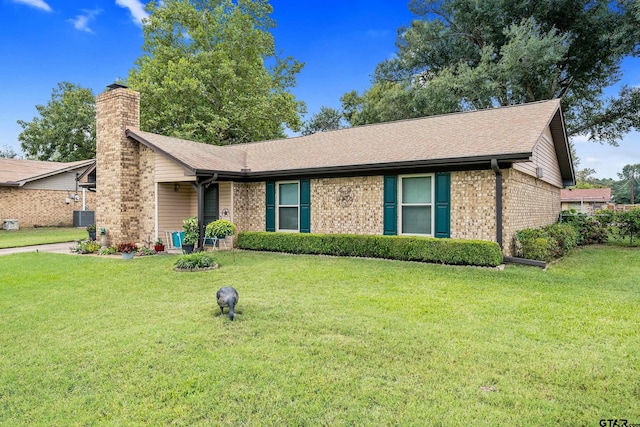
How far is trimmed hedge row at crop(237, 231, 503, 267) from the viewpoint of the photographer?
330 inches

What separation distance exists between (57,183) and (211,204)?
49.7ft

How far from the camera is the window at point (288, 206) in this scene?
A: 11.9 m

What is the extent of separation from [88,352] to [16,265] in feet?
24.7

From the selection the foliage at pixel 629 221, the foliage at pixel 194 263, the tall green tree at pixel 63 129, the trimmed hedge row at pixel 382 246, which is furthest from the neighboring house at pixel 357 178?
the tall green tree at pixel 63 129

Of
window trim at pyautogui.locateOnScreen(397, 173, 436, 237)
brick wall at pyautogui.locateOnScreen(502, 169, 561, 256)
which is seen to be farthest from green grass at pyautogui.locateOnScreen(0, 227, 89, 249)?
brick wall at pyautogui.locateOnScreen(502, 169, 561, 256)

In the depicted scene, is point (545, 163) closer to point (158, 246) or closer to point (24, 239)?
point (158, 246)

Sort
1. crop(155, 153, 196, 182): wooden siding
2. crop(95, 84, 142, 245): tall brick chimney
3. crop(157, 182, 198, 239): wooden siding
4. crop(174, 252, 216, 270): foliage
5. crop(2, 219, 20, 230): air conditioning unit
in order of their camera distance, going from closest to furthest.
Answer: crop(174, 252, 216, 270): foliage → crop(155, 153, 196, 182): wooden siding → crop(95, 84, 142, 245): tall brick chimney → crop(157, 182, 198, 239): wooden siding → crop(2, 219, 20, 230): air conditioning unit

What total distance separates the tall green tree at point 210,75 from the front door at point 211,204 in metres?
10.5

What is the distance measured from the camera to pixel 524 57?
60.1 ft

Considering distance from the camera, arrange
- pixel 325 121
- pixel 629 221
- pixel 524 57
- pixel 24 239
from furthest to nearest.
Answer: pixel 325 121 < pixel 524 57 < pixel 24 239 < pixel 629 221

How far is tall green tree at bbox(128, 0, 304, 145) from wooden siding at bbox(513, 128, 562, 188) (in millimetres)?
17115

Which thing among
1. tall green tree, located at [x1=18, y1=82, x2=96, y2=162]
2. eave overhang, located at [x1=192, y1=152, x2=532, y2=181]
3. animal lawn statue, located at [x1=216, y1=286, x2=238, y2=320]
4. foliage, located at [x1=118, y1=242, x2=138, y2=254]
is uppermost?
tall green tree, located at [x1=18, y1=82, x2=96, y2=162]

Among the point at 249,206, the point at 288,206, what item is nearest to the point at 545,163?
the point at 288,206

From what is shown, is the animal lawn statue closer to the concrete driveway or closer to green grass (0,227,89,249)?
the concrete driveway
